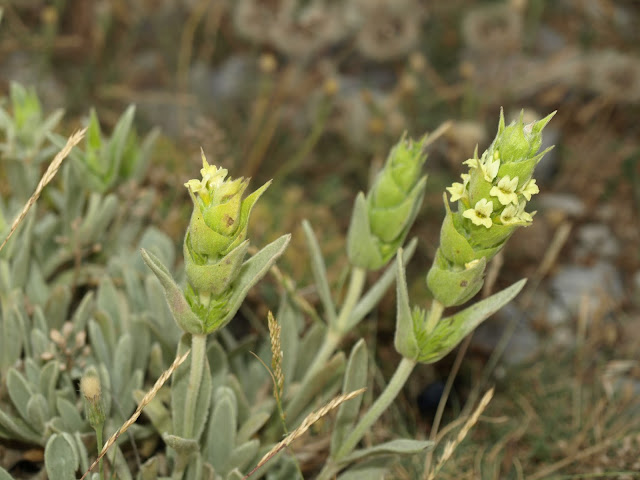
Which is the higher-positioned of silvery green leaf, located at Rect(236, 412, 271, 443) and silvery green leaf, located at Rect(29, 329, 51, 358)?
silvery green leaf, located at Rect(29, 329, 51, 358)

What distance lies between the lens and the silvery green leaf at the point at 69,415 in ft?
6.34

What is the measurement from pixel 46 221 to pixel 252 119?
1.83 meters

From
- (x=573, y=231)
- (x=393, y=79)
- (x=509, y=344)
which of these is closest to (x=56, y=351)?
(x=509, y=344)

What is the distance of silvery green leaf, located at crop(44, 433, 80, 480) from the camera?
175 cm

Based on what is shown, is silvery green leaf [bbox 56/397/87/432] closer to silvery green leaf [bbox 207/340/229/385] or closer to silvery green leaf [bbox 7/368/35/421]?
silvery green leaf [bbox 7/368/35/421]

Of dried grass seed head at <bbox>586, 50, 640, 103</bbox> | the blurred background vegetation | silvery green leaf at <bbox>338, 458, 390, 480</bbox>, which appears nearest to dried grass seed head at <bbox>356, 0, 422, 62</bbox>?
the blurred background vegetation

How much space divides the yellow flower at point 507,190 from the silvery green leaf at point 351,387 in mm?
596

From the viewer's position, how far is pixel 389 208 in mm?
1904

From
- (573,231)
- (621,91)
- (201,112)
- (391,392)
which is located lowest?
(573,231)

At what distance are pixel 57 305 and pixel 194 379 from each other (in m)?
0.74

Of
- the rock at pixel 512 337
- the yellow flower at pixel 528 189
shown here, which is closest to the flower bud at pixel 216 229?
the yellow flower at pixel 528 189

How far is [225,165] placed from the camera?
3.44 meters

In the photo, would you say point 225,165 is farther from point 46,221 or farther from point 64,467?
point 64,467

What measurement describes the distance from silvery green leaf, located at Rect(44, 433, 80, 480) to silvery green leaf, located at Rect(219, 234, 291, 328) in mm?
520
